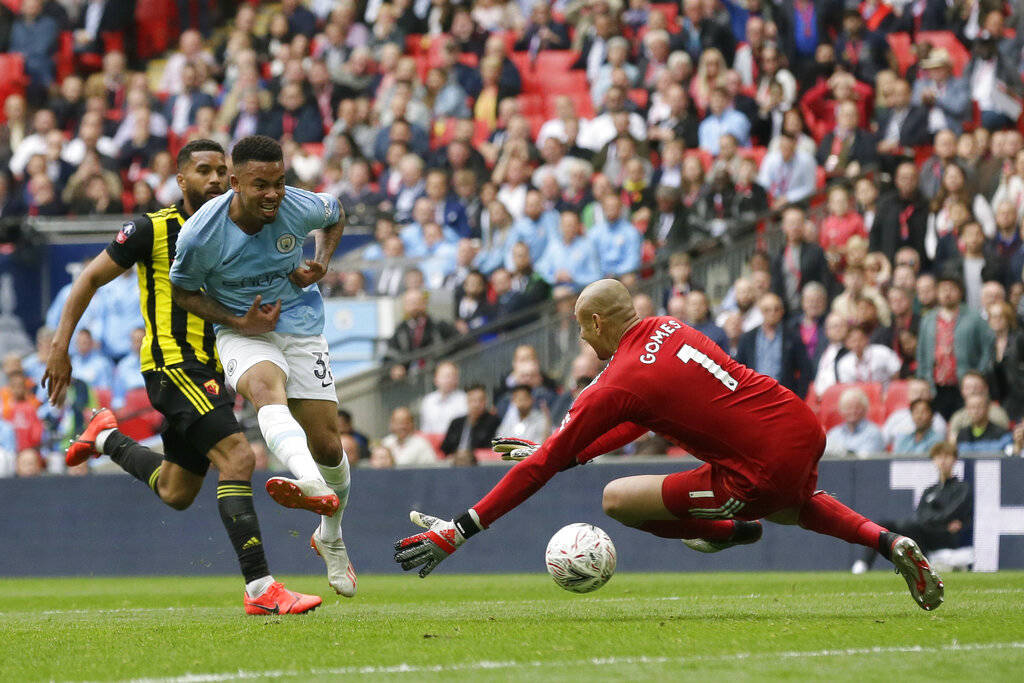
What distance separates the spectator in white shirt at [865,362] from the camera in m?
14.4

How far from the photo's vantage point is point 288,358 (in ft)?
27.9

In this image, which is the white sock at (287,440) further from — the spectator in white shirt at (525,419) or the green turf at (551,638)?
the spectator in white shirt at (525,419)

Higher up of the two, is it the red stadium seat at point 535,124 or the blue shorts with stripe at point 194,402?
the red stadium seat at point 535,124

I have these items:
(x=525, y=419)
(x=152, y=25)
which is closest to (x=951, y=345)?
(x=525, y=419)

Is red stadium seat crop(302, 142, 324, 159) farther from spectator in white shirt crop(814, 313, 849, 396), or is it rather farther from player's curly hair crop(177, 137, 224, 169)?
player's curly hair crop(177, 137, 224, 169)

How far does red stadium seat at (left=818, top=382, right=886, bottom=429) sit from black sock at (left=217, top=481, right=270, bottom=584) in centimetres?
728

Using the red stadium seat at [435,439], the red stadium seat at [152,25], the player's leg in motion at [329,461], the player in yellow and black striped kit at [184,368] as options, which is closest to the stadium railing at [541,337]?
the red stadium seat at [435,439]

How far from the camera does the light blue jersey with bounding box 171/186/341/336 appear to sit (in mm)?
8125

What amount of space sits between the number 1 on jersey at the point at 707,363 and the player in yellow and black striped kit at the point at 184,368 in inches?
90.3

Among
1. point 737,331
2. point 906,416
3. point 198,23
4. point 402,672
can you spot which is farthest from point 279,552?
point 198,23

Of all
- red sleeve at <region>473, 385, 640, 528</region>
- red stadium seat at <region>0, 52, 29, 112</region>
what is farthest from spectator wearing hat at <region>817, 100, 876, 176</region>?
red stadium seat at <region>0, 52, 29, 112</region>

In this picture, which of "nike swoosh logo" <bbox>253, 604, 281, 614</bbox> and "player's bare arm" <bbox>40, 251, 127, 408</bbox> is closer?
"nike swoosh logo" <bbox>253, 604, 281, 614</bbox>

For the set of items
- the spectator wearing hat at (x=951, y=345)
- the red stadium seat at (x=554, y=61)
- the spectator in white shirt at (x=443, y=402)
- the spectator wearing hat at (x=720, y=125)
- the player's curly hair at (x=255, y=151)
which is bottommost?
the spectator in white shirt at (x=443, y=402)

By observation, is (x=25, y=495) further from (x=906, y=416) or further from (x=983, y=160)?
(x=983, y=160)
